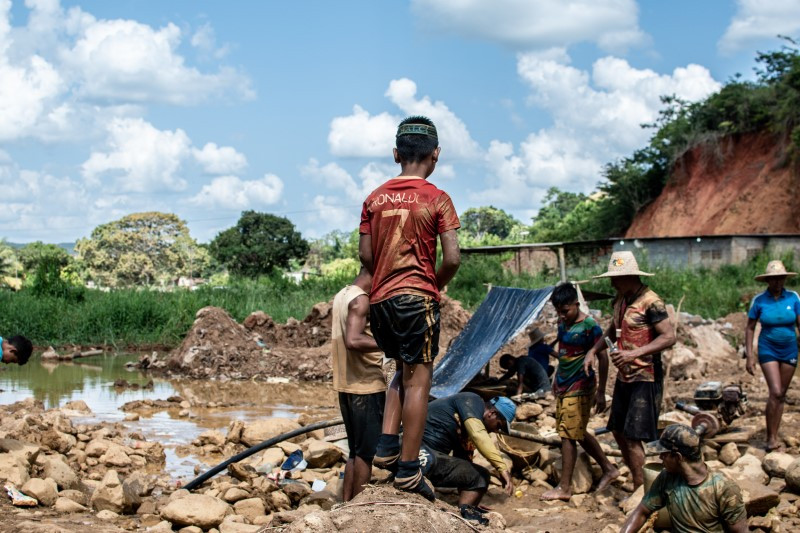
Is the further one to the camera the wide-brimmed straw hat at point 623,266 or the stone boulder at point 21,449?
the stone boulder at point 21,449

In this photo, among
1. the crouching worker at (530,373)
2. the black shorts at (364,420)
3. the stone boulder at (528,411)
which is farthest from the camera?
the crouching worker at (530,373)

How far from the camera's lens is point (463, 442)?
5.70 meters

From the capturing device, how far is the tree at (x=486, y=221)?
217ft

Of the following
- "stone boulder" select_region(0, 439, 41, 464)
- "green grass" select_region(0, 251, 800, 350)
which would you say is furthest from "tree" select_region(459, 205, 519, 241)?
"stone boulder" select_region(0, 439, 41, 464)

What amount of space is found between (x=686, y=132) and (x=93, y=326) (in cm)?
2577

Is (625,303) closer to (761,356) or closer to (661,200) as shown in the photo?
(761,356)

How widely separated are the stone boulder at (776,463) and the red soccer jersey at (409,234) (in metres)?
3.52

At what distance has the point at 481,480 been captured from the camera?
5551 mm

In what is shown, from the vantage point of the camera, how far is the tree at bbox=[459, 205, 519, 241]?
66062 millimetres

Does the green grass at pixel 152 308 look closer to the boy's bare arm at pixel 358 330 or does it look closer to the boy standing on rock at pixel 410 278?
the boy's bare arm at pixel 358 330

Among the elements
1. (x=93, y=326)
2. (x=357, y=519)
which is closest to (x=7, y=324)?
(x=93, y=326)

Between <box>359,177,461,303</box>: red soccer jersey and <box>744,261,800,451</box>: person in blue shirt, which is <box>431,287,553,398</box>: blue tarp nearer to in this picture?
<box>744,261,800,451</box>: person in blue shirt

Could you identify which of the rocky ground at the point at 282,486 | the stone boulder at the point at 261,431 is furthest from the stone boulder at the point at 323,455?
the stone boulder at the point at 261,431

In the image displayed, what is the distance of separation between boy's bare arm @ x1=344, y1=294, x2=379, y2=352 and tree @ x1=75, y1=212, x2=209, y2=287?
51399mm
